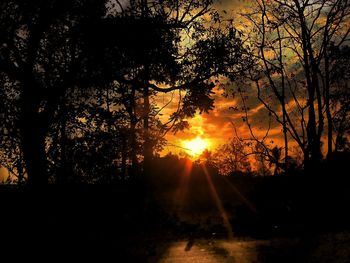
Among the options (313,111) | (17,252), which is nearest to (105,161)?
(17,252)

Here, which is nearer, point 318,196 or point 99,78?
point 99,78

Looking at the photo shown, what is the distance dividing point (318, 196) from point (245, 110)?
16.5m

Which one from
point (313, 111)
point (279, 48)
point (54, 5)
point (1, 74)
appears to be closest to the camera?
point (54, 5)

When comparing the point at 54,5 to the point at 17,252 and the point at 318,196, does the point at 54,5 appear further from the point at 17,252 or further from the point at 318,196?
the point at 318,196

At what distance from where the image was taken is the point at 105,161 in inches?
664

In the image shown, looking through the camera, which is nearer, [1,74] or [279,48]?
[1,74]

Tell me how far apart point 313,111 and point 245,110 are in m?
8.01

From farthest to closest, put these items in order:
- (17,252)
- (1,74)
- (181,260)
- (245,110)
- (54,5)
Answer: (245,110) < (1,74) < (54,5) < (17,252) < (181,260)

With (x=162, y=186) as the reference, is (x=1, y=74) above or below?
above

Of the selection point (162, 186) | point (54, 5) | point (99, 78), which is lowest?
point (162, 186)

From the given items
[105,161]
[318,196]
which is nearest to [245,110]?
[318,196]

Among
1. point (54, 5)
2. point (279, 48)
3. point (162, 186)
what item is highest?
point (279, 48)

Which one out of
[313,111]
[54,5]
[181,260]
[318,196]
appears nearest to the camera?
[181,260]

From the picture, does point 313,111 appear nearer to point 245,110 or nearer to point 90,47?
point 245,110
